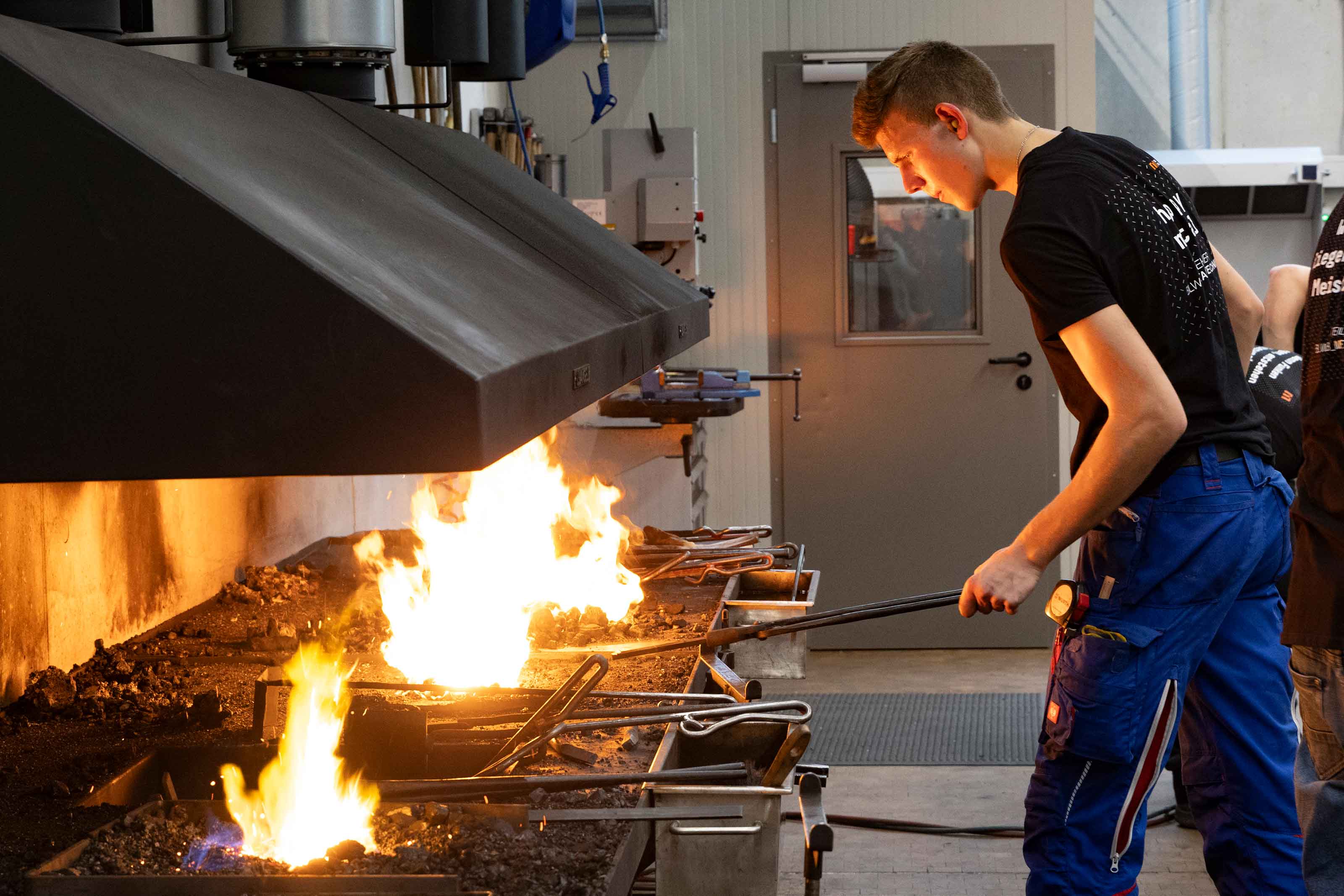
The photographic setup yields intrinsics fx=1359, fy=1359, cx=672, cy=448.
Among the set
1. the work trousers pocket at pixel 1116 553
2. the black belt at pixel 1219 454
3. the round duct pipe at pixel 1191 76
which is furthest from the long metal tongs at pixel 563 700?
the round duct pipe at pixel 1191 76

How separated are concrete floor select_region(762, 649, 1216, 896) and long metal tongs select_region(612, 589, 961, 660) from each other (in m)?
1.04

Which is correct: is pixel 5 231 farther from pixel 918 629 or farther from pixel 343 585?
pixel 918 629

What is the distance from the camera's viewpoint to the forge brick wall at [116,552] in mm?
2021

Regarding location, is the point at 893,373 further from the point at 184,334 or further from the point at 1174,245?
the point at 184,334

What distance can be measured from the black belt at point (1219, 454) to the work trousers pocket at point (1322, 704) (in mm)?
294

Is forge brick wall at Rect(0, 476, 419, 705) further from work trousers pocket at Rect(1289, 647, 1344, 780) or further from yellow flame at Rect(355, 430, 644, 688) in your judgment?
work trousers pocket at Rect(1289, 647, 1344, 780)

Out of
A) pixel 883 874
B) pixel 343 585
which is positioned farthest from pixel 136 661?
pixel 883 874

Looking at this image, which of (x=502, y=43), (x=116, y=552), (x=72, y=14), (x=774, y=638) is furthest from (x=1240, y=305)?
(x=116, y=552)

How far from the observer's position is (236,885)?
122cm

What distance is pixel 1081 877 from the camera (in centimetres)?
180

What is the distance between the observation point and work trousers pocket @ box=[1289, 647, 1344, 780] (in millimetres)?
1560

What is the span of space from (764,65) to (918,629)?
2206mm

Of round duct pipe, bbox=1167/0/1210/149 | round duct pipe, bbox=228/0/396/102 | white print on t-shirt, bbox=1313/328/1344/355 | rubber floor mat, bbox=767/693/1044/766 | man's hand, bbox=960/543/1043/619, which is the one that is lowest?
rubber floor mat, bbox=767/693/1044/766

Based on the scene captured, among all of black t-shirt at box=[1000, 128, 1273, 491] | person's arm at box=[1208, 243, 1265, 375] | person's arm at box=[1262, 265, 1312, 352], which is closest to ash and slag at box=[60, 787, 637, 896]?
black t-shirt at box=[1000, 128, 1273, 491]
